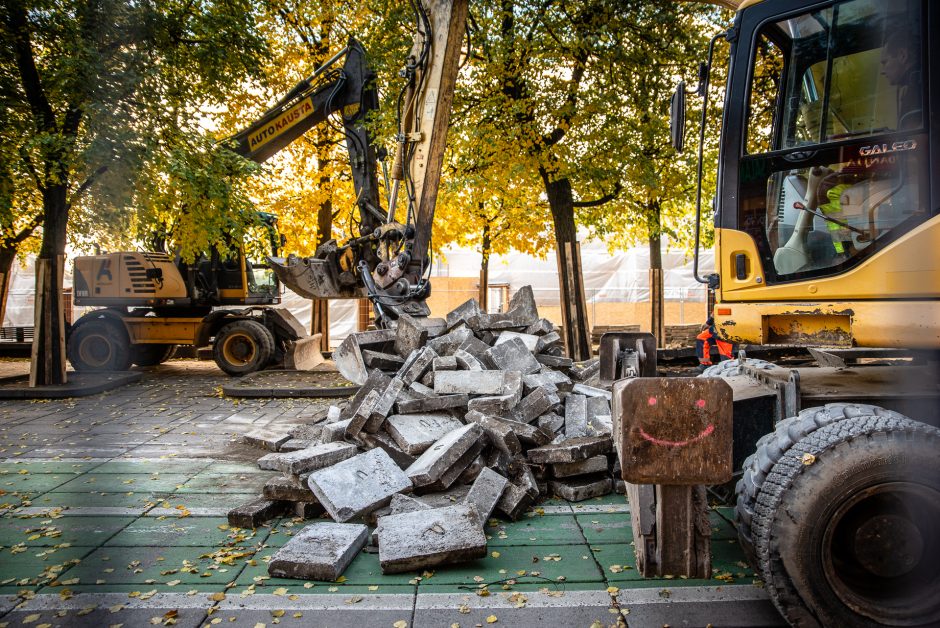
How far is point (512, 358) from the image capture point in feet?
23.9

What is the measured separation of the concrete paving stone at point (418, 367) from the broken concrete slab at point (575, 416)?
1.57 meters

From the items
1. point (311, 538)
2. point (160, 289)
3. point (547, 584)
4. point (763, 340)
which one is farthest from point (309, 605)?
point (160, 289)

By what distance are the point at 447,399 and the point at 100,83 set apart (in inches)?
165

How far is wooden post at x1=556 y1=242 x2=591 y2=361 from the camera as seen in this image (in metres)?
12.1

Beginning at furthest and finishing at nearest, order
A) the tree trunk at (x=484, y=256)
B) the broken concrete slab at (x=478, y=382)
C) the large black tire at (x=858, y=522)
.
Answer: the tree trunk at (x=484, y=256)
the broken concrete slab at (x=478, y=382)
the large black tire at (x=858, y=522)

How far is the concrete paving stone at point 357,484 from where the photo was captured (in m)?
4.51

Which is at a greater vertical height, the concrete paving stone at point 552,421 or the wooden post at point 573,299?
the wooden post at point 573,299

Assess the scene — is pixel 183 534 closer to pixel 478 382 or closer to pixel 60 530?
pixel 60 530

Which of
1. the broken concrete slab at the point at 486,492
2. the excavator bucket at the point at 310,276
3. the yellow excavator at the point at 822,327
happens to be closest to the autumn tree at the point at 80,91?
the excavator bucket at the point at 310,276

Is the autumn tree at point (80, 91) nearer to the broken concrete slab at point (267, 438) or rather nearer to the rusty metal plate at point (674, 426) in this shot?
the broken concrete slab at point (267, 438)

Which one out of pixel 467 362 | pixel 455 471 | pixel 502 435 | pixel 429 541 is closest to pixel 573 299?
pixel 467 362

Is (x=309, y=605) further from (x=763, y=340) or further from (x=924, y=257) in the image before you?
(x=924, y=257)

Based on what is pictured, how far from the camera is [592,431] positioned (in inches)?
229

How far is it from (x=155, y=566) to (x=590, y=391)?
14.3 feet
